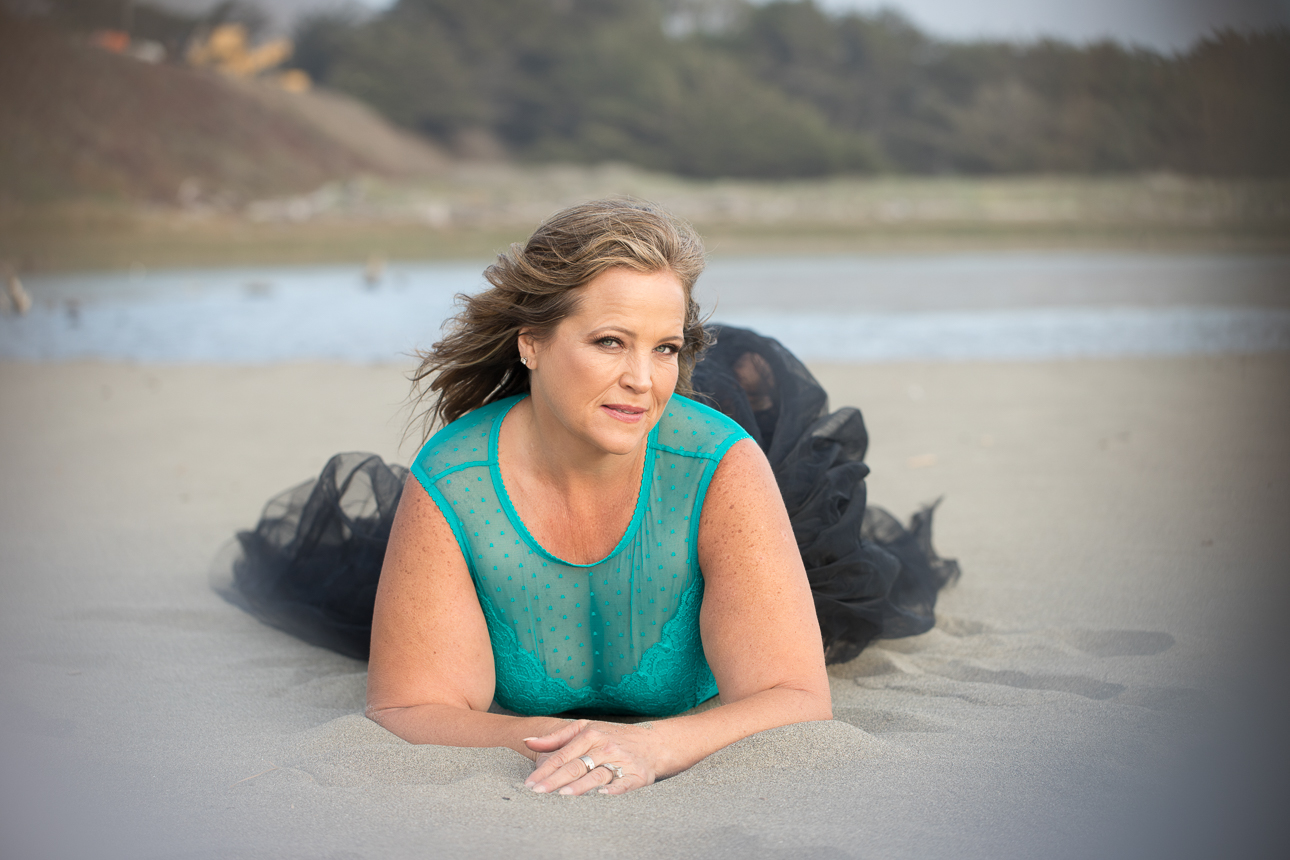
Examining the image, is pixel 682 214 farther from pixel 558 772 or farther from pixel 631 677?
pixel 558 772

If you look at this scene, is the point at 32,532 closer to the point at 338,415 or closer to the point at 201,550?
the point at 201,550

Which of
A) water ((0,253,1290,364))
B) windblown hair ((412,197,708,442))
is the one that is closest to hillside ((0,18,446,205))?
water ((0,253,1290,364))

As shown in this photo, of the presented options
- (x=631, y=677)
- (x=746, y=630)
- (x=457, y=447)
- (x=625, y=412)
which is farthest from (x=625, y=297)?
(x=631, y=677)

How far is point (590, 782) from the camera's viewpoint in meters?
2.08

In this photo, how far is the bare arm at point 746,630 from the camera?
2197 millimetres

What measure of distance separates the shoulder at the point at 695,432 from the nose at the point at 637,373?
0.80ft

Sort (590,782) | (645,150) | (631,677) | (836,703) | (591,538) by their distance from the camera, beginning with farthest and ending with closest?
(645,150) → (836,703) → (631,677) → (591,538) → (590,782)

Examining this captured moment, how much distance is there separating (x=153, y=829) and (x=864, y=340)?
970cm

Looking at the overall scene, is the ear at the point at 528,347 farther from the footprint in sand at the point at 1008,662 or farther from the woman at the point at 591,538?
the footprint in sand at the point at 1008,662

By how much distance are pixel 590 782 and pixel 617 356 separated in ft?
2.89

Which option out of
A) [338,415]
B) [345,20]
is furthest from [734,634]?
[345,20]

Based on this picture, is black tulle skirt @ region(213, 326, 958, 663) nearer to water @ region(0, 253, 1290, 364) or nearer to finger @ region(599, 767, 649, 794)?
finger @ region(599, 767, 649, 794)

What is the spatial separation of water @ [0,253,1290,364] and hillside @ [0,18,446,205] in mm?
14696

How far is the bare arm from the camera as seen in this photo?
220 centimetres
